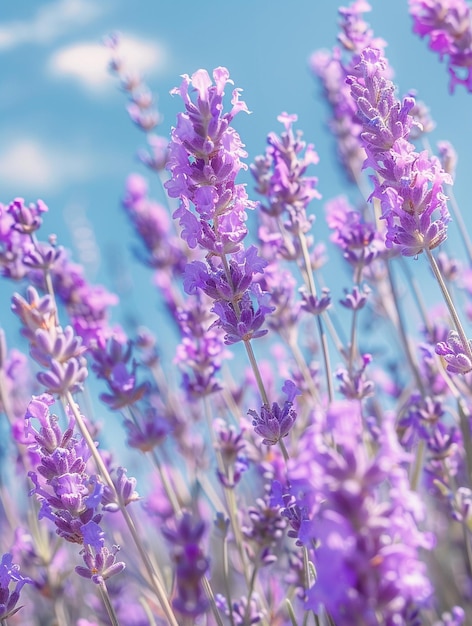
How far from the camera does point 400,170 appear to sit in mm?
1789

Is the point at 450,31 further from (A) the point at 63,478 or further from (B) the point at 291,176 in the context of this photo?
(A) the point at 63,478

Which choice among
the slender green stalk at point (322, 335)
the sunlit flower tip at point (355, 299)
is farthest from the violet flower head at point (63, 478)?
the sunlit flower tip at point (355, 299)

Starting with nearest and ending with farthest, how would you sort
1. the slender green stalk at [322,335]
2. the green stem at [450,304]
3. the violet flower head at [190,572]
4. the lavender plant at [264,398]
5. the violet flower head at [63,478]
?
the lavender plant at [264,398]
the violet flower head at [63,478]
the green stem at [450,304]
the violet flower head at [190,572]
the slender green stalk at [322,335]

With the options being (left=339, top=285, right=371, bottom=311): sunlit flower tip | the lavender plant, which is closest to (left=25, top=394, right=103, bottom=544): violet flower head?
the lavender plant

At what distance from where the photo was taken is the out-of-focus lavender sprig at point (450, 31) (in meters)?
2.64

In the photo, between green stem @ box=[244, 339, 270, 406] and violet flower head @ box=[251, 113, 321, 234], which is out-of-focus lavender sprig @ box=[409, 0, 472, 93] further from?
green stem @ box=[244, 339, 270, 406]

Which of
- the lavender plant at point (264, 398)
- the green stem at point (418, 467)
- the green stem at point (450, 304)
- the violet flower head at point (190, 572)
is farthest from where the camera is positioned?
the green stem at point (418, 467)

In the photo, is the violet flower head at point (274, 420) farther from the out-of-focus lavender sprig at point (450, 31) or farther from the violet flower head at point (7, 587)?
the out-of-focus lavender sprig at point (450, 31)

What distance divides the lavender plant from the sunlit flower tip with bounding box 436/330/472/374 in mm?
14

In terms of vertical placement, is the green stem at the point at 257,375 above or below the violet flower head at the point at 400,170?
below

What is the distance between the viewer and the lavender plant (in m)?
1.04

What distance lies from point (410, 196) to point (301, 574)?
135 cm

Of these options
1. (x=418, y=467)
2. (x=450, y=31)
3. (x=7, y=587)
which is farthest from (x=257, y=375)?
(x=450, y=31)

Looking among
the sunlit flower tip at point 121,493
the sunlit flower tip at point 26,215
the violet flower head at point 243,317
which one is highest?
the sunlit flower tip at point 26,215
